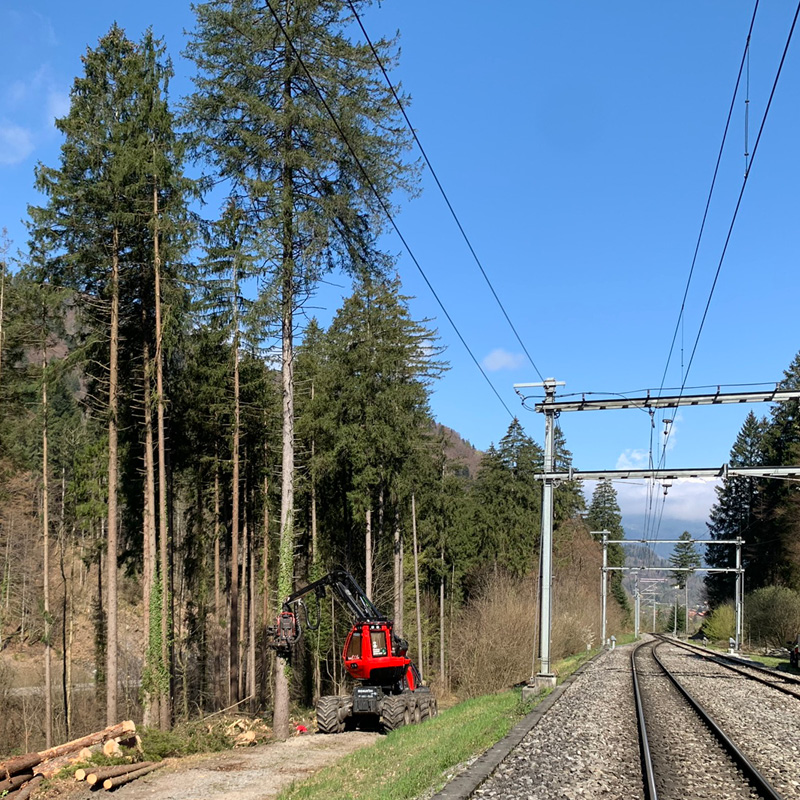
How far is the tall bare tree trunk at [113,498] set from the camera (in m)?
20.9

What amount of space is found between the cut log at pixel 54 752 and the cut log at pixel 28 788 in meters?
0.34

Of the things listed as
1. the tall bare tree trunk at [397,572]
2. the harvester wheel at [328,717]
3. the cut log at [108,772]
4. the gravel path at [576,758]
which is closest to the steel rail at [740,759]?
the gravel path at [576,758]

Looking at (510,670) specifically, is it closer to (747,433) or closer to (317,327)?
(317,327)

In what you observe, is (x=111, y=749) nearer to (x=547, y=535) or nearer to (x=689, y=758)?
(x=689, y=758)

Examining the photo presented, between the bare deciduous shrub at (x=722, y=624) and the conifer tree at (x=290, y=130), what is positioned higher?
the conifer tree at (x=290, y=130)

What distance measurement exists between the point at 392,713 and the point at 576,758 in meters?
8.95

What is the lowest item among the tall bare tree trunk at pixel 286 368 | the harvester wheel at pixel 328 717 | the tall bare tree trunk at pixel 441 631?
the tall bare tree trunk at pixel 441 631

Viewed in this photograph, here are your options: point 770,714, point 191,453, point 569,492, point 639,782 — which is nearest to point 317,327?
point 191,453

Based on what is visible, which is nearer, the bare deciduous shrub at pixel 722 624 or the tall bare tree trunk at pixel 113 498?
the tall bare tree trunk at pixel 113 498

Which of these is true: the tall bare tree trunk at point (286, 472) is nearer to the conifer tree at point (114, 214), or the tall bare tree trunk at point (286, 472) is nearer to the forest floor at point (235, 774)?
the forest floor at point (235, 774)

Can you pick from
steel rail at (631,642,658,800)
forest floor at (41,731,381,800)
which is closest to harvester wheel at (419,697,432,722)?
forest floor at (41,731,381,800)

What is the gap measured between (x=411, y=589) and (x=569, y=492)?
91.3 feet

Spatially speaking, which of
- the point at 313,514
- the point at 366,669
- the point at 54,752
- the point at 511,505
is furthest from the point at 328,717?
the point at 511,505

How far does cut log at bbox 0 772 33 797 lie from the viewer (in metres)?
13.3
